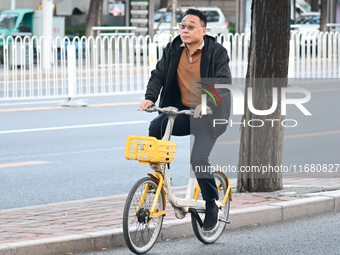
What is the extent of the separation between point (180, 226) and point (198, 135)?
91 cm

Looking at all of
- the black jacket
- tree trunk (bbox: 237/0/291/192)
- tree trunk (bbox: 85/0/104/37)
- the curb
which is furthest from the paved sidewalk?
tree trunk (bbox: 85/0/104/37)

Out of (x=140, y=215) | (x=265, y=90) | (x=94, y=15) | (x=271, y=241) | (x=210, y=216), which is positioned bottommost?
(x=271, y=241)

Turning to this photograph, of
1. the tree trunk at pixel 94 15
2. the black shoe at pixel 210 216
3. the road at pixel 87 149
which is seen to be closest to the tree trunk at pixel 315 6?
the tree trunk at pixel 94 15

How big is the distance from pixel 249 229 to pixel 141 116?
25.8 feet

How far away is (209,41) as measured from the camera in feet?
18.0

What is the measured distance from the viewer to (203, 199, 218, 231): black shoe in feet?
18.2

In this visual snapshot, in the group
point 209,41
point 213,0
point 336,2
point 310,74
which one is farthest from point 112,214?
point 213,0

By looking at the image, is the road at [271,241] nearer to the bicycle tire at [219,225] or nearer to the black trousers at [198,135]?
the bicycle tire at [219,225]

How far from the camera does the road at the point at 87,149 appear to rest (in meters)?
8.08

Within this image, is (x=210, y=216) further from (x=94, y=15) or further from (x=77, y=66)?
(x=94, y=15)

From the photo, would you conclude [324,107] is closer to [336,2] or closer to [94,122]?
[94,122]

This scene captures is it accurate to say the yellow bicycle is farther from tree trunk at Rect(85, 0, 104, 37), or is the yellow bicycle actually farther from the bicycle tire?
tree trunk at Rect(85, 0, 104, 37)

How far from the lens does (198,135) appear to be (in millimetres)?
5387

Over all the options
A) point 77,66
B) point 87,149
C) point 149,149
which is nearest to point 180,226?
point 149,149
